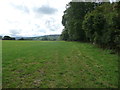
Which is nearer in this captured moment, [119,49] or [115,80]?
[115,80]

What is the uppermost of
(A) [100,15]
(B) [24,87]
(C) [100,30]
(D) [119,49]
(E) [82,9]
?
(E) [82,9]

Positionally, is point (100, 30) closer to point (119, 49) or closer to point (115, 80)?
point (119, 49)

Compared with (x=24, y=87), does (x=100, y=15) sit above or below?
above

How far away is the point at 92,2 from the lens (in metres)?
29.5

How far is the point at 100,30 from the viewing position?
538 inches

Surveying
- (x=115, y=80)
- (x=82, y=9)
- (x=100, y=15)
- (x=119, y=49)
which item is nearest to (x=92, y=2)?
(x=82, y=9)

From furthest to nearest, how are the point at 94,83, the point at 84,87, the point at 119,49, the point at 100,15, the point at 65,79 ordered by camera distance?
the point at 100,15 < the point at 119,49 < the point at 65,79 < the point at 94,83 < the point at 84,87

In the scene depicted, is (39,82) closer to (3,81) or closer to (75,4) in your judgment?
(3,81)

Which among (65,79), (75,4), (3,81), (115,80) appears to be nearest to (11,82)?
(3,81)

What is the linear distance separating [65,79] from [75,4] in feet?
94.4

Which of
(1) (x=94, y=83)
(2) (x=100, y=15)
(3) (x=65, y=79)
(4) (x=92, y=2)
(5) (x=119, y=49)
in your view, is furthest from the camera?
(4) (x=92, y=2)

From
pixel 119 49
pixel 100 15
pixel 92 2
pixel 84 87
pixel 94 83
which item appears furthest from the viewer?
pixel 92 2

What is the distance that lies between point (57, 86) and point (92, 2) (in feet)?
99.5

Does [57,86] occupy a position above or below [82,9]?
below
